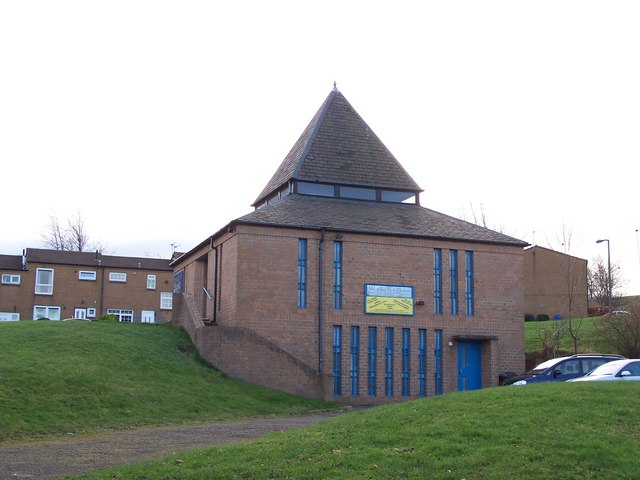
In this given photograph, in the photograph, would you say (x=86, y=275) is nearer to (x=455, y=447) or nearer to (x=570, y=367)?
(x=570, y=367)

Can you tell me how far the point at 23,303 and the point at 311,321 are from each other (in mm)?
34520

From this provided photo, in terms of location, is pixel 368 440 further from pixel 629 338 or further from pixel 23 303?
pixel 23 303

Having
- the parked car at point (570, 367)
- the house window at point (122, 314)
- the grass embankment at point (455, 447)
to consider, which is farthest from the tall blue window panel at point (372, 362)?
the house window at point (122, 314)

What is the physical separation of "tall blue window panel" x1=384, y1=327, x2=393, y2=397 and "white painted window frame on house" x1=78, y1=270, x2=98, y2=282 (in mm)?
34477

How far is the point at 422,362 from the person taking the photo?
3484 centimetres

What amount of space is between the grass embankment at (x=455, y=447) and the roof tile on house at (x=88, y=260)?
Result: 158 feet

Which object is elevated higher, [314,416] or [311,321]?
[311,321]

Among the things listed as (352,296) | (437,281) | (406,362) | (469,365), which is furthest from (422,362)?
(352,296)

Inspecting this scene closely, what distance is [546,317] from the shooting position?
6406cm

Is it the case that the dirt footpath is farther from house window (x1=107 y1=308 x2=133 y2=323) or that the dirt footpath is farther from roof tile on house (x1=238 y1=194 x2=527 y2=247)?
house window (x1=107 y1=308 x2=133 y2=323)

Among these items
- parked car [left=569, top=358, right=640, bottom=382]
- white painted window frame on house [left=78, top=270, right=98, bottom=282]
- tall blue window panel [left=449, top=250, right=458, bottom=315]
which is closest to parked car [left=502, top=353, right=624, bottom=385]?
parked car [left=569, top=358, right=640, bottom=382]

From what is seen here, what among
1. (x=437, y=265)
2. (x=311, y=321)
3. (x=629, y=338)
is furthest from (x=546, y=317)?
(x=311, y=321)

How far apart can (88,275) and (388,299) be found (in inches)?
1361

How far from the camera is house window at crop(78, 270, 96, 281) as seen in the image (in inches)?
2477
